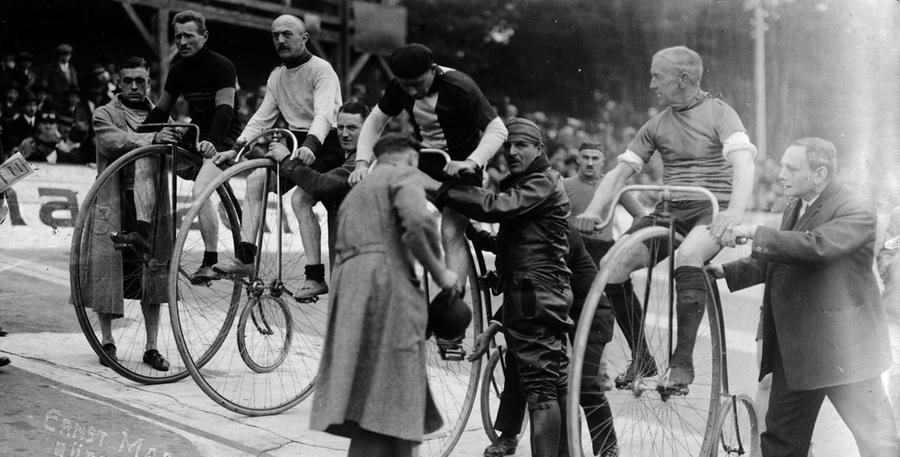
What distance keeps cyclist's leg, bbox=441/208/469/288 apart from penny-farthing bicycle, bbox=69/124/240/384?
1498mm

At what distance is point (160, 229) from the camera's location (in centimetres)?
592

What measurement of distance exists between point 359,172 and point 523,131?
0.80m

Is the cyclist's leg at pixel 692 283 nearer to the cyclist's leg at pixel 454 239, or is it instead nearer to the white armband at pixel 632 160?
the white armband at pixel 632 160

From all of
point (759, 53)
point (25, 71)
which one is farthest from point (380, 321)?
point (25, 71)

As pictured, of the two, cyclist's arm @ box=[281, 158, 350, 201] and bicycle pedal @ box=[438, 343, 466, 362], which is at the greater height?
cyclist's arm @ box=[281, 158, 350, 201]

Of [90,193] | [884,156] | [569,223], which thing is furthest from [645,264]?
[90,193]

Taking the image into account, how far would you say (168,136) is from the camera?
5734 millimetres

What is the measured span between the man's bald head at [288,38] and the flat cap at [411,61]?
119 cm

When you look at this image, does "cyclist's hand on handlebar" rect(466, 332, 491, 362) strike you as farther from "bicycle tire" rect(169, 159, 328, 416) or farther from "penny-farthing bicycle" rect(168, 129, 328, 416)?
"bicycle tire" rect(169, 159, 328, 416)

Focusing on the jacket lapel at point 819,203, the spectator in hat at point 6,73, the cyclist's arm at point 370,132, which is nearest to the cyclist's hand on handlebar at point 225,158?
the cyclist's arm at point 370,132

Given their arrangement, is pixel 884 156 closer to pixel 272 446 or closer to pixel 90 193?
pixel 272 446

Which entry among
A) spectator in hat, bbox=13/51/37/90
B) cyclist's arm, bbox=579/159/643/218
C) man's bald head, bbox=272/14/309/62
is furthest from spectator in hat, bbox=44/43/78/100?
cyclist's arm, bbox=579/159/643/218

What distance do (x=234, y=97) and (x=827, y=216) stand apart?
3357mm

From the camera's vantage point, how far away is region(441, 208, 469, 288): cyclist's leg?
4887 mm
